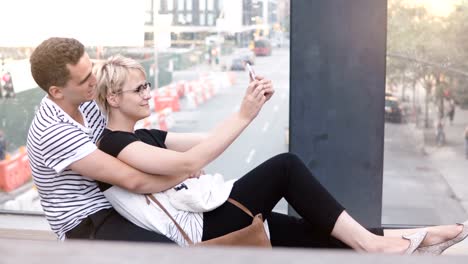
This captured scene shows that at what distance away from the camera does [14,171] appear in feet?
13.6

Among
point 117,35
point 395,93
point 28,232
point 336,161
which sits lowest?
point 28,232

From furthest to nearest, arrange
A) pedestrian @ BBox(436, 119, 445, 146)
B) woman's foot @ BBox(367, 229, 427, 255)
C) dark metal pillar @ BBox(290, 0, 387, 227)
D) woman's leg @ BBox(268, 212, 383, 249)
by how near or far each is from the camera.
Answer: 1. pedestrian @ BBox(436, 119, 445, 146)
2. dark metal pillar @ BBox(290, 0, 387, 227)
3. woman's leg @ BBox(268, 212, 383, 249)
4. woman's foot @ BBox(367, 229, 427, 255)

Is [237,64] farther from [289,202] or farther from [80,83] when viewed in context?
[80,83]

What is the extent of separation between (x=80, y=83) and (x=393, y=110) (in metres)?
1.97

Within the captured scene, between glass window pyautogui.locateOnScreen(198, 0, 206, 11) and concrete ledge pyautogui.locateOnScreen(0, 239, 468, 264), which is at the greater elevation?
→ glass window pyautogui.locateOnScreen(198, 0, 206, 11)

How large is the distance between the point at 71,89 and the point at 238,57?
5.86 ft

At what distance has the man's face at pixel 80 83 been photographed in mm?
2145

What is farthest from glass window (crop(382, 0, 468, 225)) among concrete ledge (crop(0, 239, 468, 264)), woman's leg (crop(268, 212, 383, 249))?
concrete ledge (crop(0, 239, 468, 264))

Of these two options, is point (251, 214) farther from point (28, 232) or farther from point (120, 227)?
point (28, 232)

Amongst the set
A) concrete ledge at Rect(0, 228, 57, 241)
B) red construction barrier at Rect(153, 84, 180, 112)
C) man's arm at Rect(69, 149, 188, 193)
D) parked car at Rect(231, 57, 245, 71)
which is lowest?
concrete ledge at Rect(0, 228, 57, 241)

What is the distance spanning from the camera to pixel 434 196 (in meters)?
3.82

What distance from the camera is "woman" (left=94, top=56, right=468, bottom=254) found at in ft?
7.08

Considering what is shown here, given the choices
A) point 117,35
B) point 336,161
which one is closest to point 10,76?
point 117,35

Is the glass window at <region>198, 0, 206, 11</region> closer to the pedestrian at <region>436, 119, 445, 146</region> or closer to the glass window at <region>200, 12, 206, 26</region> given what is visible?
the glass window at <region>200, 12, 206, 26</region>
